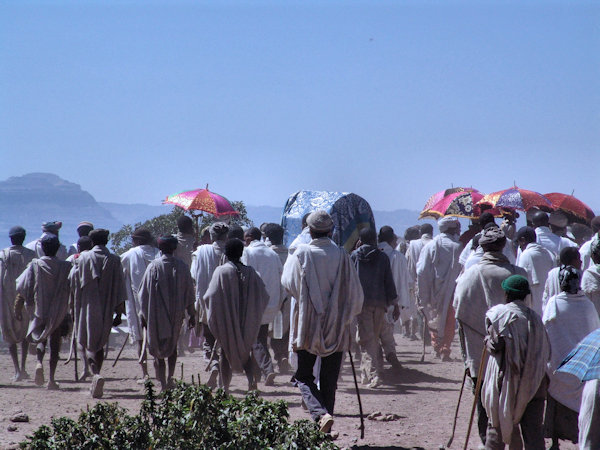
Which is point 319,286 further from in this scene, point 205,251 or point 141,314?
point 205,251

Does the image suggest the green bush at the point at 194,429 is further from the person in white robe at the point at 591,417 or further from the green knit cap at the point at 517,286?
the green knit cap at the point at 517,286

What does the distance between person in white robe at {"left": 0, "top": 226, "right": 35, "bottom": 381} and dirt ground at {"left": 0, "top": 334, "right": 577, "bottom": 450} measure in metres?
0.49

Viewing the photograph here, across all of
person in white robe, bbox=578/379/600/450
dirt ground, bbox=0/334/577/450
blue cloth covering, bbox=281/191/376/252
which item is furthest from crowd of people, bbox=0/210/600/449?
blue cloth covering, bbox=281/191/376/252

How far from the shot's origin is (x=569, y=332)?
750 centimetres

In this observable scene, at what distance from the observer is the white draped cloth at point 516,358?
6.26 m

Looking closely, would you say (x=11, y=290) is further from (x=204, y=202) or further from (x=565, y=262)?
(x=565, y=262)

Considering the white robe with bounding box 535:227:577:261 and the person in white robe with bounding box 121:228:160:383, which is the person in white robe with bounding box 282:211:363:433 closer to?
the white robe with bounding box 535:227:577:261

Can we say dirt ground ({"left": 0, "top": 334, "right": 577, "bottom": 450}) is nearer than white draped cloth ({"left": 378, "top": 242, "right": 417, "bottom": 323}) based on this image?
Yes

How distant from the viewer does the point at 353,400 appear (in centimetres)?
1029

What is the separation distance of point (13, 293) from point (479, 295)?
290 inches

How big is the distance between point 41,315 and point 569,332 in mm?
6788

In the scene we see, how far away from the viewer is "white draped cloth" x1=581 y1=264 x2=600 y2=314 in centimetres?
831

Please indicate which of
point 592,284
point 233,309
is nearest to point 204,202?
point 233,309

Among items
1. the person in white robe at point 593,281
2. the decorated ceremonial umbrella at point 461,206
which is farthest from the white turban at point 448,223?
the person in white robe at point 593,281
